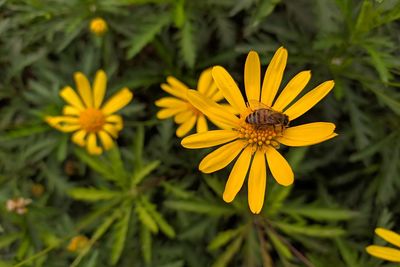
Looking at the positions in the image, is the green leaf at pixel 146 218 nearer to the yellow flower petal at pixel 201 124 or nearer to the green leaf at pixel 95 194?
the green leaf at pixel 95 194

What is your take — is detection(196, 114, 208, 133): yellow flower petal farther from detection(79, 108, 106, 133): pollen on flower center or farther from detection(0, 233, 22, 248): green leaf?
detection(0, 233, 22, 248): green leaf

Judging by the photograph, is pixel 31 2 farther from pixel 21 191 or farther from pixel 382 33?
pixel 382 33

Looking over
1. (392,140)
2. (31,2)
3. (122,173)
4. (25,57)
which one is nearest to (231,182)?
(122,173)

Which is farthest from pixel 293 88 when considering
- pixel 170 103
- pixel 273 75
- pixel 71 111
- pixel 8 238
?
pixel 8 238

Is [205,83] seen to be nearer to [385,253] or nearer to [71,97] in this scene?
[71,97]

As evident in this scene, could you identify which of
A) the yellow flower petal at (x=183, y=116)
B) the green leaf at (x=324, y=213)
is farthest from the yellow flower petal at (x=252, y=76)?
the green leaf at (x=324, y=213)
